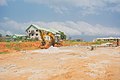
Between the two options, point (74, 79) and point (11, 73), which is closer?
point (74, 79)

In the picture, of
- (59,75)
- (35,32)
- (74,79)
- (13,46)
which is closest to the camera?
(74,79)

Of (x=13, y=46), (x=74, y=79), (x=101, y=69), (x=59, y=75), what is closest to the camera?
(x=74, y=79)

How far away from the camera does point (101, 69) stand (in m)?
15.1

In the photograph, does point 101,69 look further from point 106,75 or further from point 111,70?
point 106,75

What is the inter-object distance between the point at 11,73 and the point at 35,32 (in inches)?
2406

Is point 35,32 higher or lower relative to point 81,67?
higher

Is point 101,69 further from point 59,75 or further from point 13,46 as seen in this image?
point 13,46

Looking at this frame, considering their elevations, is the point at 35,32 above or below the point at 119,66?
above

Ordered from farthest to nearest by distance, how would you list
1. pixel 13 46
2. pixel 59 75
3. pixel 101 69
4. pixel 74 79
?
pixel 13 46
pixel 101 69
pixel 59 75
pixel 74 79

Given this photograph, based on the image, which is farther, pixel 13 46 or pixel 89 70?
pixel 13 46

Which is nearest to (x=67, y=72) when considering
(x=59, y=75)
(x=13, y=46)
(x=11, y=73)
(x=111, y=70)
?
(x=59, y=75)

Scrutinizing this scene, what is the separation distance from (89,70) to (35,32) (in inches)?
2450

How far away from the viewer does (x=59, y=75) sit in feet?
45.5

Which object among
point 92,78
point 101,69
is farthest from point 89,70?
point 92,78
